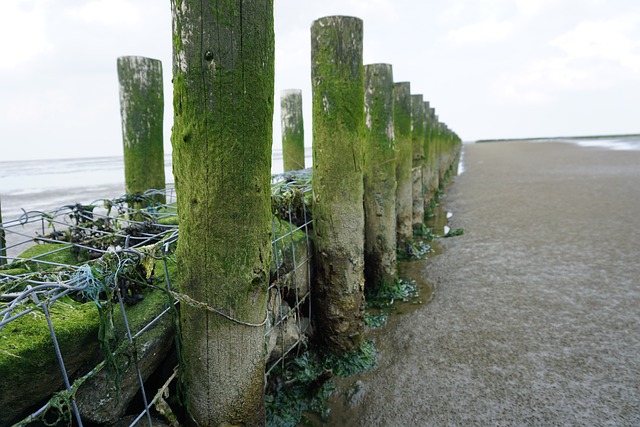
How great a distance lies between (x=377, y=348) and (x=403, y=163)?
10.0 ft

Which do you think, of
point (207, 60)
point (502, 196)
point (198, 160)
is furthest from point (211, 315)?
point (502, 196)

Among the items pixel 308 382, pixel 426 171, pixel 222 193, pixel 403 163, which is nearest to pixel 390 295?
pixel 308 382

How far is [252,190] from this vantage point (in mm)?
2203

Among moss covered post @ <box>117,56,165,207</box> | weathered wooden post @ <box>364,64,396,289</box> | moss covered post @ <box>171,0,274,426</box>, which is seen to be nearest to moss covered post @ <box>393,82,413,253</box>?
weathered wooden post @ <box>364,64,396,289</box>

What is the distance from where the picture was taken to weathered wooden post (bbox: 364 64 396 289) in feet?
16.0

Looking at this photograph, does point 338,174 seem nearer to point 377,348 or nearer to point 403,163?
point 377,348

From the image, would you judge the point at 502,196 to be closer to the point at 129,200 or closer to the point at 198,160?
the point at 129,200

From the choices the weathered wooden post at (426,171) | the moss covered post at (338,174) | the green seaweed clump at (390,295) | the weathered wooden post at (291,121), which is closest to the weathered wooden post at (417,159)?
the weathered wooden post at (426,171)

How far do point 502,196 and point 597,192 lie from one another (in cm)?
238

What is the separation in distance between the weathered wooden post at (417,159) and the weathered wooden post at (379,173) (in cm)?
297

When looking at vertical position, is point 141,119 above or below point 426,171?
above

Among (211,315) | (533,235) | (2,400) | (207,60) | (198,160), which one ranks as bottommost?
(533,235)

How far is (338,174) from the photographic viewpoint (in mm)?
3703

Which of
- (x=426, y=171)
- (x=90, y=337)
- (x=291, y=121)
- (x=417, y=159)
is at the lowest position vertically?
(x=90, y=337)
